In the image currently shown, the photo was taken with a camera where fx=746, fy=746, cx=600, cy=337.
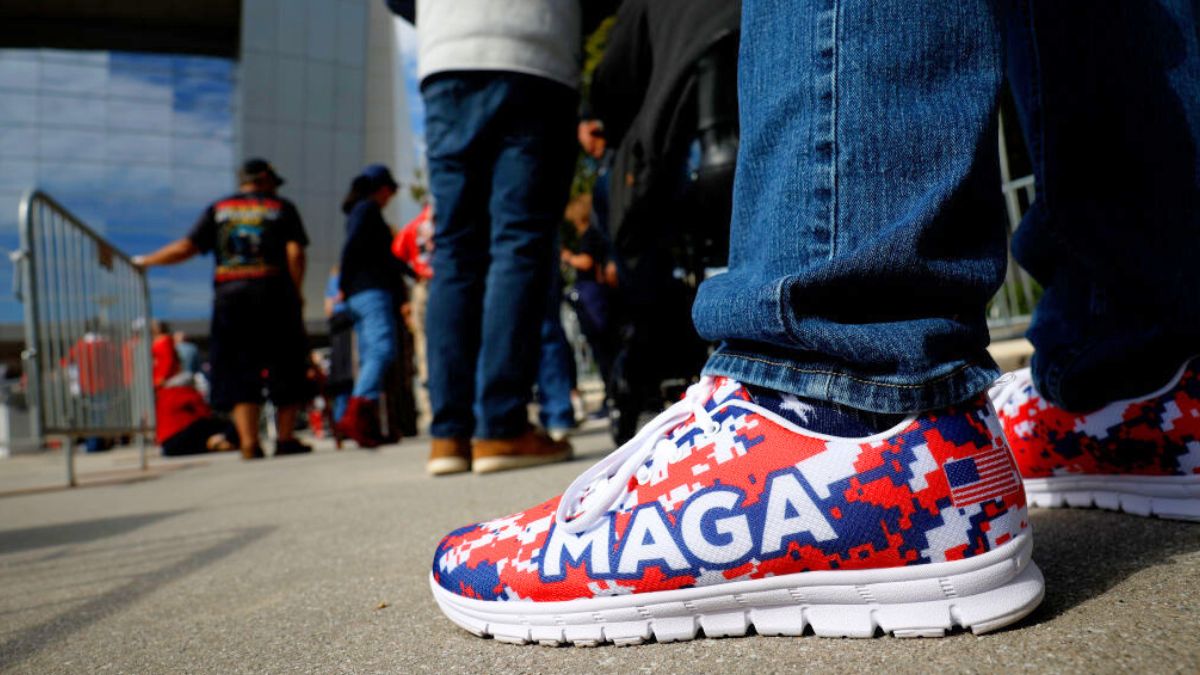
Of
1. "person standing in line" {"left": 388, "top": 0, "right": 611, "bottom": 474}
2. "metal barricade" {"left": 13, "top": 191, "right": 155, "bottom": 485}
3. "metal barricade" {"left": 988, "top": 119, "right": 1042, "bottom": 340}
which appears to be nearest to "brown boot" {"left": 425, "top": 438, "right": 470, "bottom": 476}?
"person standing in line" {"left": 388, "top": 0, "right": 611, "bottom": 474}

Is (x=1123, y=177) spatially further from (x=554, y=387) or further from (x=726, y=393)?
(x=554, y=387)

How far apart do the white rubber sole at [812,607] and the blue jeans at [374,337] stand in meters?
4.00

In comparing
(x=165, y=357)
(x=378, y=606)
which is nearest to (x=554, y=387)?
(x=378, y=606)

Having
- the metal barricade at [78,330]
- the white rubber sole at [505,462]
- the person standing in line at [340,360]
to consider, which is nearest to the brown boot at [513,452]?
the white rubber sole at [505,462]

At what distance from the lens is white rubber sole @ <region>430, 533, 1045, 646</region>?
640 millimetres

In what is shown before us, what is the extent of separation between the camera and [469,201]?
2.28 metres

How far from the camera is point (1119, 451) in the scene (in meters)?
0.98

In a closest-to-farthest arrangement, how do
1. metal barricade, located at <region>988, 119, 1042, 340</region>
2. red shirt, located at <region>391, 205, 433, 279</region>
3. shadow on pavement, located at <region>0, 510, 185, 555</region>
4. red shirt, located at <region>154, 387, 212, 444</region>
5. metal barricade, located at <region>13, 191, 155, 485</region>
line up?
shadow on pavement, located at <region>0, 510, 185, 555</region>, metal barricade, located at <region>13, 191, 155, 485</region>, metal barricade, located at <region>988, 119, 1042, 340</region>, red shirt, located at <region>391, 205, 433, 279</region>, red shirt, located at <region>154, 387, 212, 444</region>

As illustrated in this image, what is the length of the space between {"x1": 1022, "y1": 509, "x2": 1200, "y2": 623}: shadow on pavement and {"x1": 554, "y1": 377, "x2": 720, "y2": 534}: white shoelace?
348mm

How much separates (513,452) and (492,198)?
777mm

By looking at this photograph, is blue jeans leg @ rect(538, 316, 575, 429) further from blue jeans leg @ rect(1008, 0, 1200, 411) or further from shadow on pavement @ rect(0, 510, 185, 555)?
blue jeans leg @ rect(1008, 0, 1200, 411)

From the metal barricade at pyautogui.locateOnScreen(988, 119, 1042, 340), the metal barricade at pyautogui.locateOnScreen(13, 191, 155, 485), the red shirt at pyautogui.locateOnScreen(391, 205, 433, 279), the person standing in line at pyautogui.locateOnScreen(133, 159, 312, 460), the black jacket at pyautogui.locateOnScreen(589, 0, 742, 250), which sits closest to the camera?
the black jacket at pyautogui.locateOnScreen(589, 0, 742, 250)

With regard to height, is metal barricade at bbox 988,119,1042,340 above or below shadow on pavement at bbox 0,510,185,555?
above

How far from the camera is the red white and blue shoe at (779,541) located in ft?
2.15
